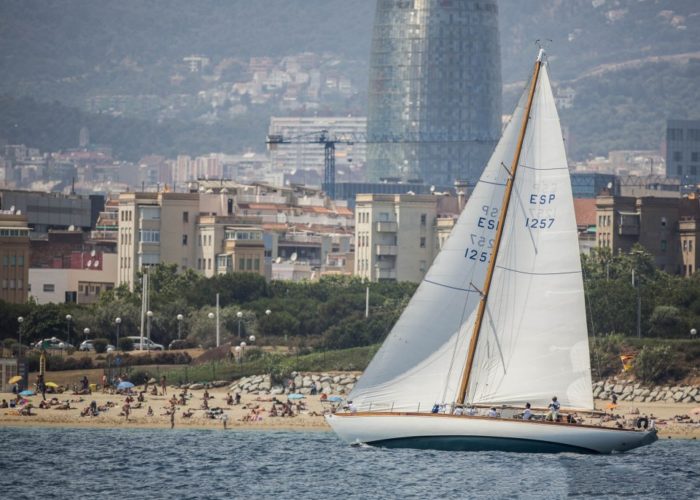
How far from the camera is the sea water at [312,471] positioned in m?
69.7

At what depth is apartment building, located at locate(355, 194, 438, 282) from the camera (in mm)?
177875

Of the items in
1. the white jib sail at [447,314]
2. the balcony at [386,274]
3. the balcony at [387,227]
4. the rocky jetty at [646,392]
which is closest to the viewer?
the white jib sail at [447,314]

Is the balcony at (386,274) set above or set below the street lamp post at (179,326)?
above

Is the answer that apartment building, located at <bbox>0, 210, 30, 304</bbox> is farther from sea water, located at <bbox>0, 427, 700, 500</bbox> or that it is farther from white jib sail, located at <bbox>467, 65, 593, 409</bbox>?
white jib sail, located at <bbox>467, 65, 593, 409</bbox>

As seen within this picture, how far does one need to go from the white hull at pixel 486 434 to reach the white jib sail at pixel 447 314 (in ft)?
3.81

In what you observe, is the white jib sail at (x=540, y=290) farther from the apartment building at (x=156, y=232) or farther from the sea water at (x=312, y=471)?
the apartment building at (x=156, y=232)

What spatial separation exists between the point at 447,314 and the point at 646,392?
32363 mm

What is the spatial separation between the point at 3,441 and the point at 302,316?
2003 inches

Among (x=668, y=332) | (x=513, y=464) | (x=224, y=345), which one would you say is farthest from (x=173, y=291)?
(x=513, y=464)

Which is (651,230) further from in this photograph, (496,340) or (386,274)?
(496,340)

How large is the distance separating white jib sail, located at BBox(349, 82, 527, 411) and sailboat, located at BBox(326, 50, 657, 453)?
0.03 meters

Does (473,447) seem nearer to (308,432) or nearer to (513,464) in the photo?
(513,464)

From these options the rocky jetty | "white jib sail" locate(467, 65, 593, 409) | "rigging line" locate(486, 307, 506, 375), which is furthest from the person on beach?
"white jib sail" locate(467, 65, 593, 409)

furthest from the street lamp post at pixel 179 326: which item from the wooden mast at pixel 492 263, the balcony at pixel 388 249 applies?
the wooden mast at pixel 492 263
